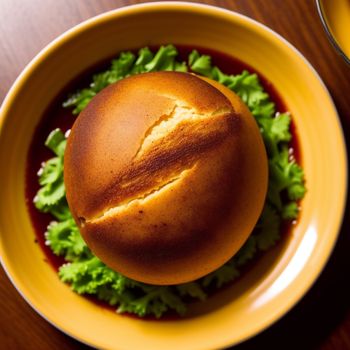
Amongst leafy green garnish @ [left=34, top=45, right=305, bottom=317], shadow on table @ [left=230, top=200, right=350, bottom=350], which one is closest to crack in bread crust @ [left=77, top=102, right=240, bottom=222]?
leafy green garnish @ [left=34, top=45, right=305, bottom=317]

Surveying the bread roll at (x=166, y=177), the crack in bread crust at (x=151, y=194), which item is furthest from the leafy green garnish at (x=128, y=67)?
the crack in bread crust at (x=151, y=194)

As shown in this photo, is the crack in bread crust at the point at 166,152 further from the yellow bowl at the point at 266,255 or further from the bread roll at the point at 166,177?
the yellow bowl at the point at 266,255

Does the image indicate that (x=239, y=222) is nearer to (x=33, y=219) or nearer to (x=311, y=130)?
(x=311, y=130)

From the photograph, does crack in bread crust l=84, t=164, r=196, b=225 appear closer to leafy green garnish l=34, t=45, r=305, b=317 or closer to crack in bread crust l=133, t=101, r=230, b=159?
crack in bread crust l=133, t=101, r=230, b=159

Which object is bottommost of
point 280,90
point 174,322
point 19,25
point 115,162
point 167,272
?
point 174,322

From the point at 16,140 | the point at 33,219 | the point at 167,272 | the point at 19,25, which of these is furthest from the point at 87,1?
the point at 167,272

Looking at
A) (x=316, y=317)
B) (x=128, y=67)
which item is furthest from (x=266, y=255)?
(x=128, y=67)
